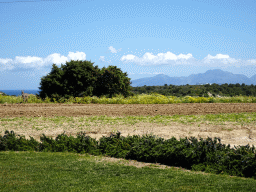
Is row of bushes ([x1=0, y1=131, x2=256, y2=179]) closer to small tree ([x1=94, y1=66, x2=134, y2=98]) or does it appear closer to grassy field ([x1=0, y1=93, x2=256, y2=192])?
grassy field ([x1=0, y1=93, x2=256, y2=192])

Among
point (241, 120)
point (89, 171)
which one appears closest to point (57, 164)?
point (89, 171)

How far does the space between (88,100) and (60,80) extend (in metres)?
3.70

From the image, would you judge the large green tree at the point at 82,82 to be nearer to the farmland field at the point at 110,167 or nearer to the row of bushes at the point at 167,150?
the farmland field at the point at 110,167

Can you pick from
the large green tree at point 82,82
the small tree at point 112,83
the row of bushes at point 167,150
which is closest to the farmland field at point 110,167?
the row of bushes at point 167,150

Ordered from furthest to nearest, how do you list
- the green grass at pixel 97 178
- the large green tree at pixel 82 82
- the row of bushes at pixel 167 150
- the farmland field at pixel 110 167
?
the large green tree at pixel 82 82 → the row of bushes at pixel 167 150 → the farmland field at pixel 110 167 → the green grass at pixel 97 178

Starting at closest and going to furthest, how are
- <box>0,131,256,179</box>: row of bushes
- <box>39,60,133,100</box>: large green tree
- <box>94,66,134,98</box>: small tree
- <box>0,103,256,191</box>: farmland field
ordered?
<box>0,103,256,191</box>: farmland field
<box>0,131,256,179</box>: row of bushes
<box>39,60,133,100</box>: large green tree
<box>94,66,134,98</box>: small tree

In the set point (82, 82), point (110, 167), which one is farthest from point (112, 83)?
point (110, 167)

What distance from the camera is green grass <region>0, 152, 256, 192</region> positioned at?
4.09 m

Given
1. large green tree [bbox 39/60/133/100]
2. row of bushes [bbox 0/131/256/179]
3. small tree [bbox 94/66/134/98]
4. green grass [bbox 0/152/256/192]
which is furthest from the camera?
small tree [bbox 94/66/134/98]

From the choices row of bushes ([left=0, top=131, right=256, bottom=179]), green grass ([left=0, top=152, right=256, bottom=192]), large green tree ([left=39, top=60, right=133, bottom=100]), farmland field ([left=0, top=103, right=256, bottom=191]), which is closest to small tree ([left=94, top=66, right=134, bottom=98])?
large green tree ([left=39, top=60, right=133, bottom=100])

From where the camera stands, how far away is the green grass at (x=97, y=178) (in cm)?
409

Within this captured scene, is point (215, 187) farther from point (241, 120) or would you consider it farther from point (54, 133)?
point (241, 120)

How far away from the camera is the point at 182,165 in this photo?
5.50m

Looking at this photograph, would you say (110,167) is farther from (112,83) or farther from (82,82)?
(82,82)
